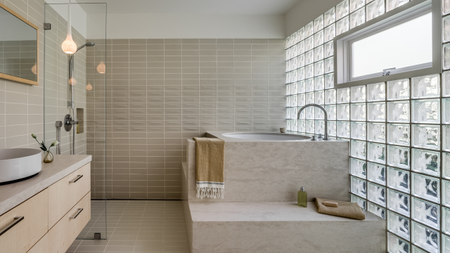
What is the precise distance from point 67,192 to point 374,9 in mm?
2509

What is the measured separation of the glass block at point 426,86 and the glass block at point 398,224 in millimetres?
816

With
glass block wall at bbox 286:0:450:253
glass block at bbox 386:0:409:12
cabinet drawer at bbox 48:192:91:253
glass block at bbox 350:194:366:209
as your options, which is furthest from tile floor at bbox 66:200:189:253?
glass block at bbox 386:0:409:12

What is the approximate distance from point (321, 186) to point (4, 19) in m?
2.59

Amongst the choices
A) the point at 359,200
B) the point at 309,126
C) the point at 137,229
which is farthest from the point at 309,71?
the point at 137,229

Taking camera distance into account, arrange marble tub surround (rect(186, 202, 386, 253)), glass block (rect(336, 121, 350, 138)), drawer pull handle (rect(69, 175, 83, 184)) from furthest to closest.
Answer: glass block (rect(336, 121, 350, 138))
marble tub surround (rect(186, 202, 386, 253))
drawer pull handle (rect(69, 175, 83, 184))

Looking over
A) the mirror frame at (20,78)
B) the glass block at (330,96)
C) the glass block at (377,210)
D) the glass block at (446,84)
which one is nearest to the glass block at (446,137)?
the glass block at (446,84)

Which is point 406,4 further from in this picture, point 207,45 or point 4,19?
point 4,19

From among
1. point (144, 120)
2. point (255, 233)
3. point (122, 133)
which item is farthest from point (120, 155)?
point (255, 233)

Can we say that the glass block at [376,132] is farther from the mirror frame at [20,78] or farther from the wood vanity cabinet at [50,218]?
the mirror frame at [20,78]

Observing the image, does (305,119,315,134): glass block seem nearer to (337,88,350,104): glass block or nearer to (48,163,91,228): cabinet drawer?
(337,88,350,104): glass block

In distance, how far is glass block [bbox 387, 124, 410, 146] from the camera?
164 cm

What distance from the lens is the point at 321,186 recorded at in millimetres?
2082

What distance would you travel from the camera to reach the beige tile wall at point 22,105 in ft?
5.55

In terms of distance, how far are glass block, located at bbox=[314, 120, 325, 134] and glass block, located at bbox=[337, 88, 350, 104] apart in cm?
35
